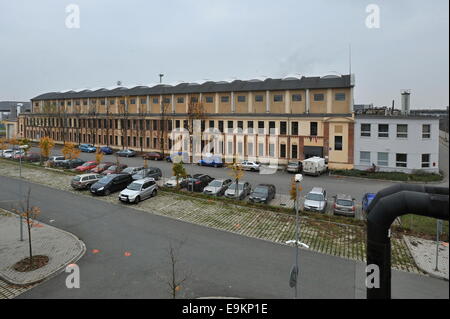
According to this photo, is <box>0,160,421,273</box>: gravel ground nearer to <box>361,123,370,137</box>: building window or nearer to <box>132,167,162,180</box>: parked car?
<box>132,167,162,180</box>: parked car

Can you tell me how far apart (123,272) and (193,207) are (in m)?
9.44

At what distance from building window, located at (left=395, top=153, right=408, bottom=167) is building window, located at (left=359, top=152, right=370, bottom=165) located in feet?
9.42

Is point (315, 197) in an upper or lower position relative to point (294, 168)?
lower

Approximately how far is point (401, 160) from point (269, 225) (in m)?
23.8

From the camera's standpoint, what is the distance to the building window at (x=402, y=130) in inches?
1282

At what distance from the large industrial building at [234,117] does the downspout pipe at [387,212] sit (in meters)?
30.9

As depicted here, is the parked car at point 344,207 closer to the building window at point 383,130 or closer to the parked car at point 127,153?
the building window at point 383,130

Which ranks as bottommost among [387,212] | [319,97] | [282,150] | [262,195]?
[262,195]

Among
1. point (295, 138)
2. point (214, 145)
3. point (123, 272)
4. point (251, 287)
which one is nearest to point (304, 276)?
point (251, 287)

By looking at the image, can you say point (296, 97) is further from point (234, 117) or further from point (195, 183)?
point (195, 183)

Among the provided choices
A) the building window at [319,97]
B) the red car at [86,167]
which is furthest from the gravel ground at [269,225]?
the building window at [319,97]

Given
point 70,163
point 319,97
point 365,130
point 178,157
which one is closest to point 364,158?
point 365,130

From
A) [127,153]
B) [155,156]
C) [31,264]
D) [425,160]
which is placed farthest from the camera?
[127,153]

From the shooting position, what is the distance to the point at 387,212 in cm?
638
